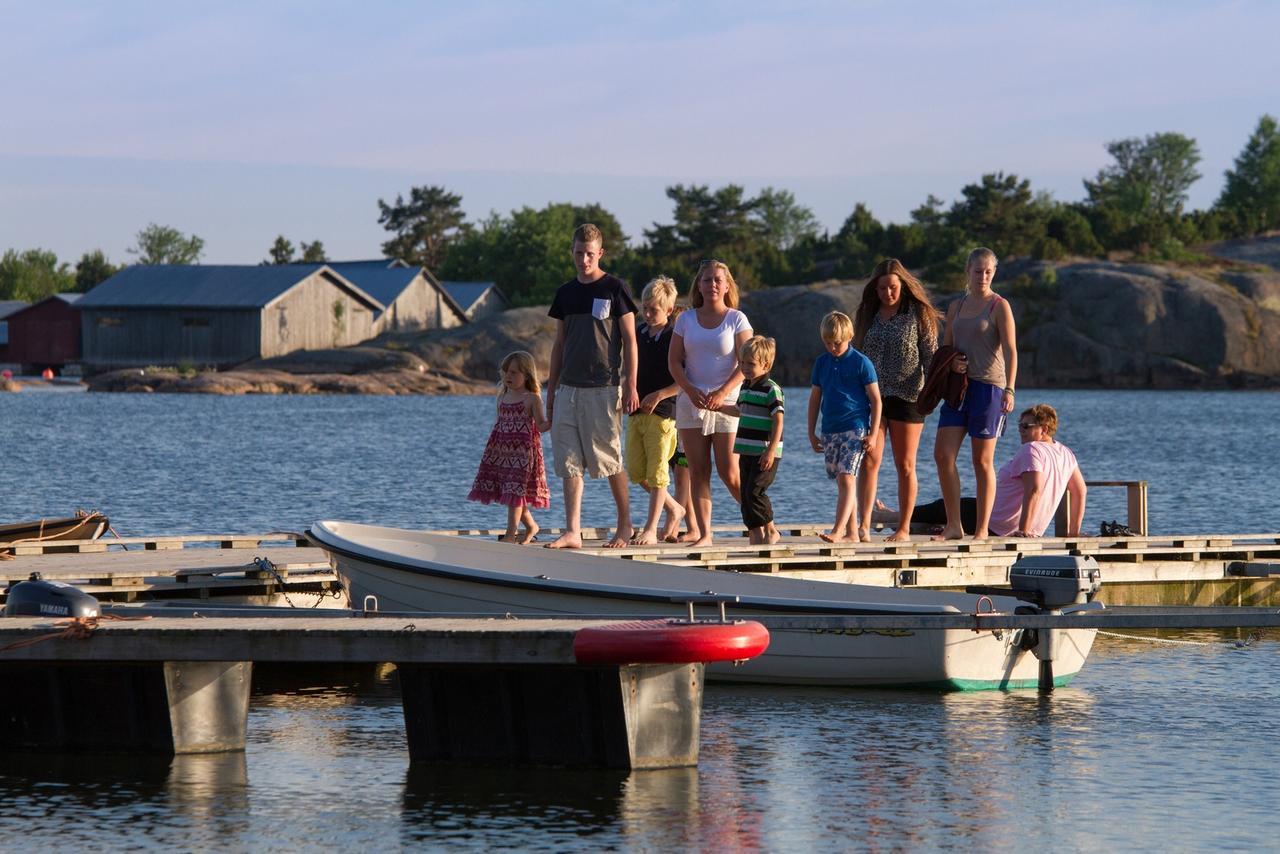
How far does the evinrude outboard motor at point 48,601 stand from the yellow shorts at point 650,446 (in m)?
4.68

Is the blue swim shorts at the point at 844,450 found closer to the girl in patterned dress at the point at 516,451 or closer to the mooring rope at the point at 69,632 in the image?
the girl in patterned dress at the point at 516,451

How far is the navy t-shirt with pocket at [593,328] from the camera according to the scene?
12.1 metres

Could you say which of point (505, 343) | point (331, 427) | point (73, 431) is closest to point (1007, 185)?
point (505, 343)

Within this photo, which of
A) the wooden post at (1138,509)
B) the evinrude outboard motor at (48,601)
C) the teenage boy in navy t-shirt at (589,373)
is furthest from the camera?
the wooden post at (1138,509)

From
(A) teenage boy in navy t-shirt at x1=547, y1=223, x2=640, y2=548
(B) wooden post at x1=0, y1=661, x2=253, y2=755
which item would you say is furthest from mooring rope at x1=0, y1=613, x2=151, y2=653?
(A) teenage boy in navy t-shirt at x1=547, y1=223, x2=640, y2=548

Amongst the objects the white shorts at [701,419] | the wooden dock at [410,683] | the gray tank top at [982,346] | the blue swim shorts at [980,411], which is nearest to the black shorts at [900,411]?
the blue swim shorts at [980,411]

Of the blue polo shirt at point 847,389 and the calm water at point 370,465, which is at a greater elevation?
the blue polo shirt at point 847,389

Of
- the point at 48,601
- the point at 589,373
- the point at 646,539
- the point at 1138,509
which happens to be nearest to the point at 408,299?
the point at 1138,509

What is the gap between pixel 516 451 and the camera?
1324 cm

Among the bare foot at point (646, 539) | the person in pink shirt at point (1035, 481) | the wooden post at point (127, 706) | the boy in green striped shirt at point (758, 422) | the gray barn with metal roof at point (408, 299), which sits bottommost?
the wooden post at point (127, 706)

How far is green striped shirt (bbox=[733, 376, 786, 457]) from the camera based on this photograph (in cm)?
1281

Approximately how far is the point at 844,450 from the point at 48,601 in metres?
5.95

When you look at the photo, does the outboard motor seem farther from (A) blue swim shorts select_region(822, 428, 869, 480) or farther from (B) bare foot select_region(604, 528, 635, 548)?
(B) bare foot select_region(604, 528, 635, 548)

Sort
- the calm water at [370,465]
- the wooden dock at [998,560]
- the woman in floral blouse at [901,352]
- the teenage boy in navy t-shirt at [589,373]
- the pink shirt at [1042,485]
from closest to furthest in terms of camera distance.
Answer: the teenage boy in navy t-shirt at [589,373]
the wooden dock at [998,560]
the woman in floral blouse at [901,352]
the pink shirt at [1042,485]
the calm water at [370,465]
